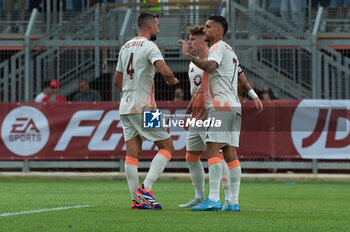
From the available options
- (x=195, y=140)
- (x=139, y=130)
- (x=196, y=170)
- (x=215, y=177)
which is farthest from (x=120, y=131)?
(x=215, y=177)

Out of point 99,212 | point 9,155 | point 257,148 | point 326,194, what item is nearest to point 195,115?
point 99,212

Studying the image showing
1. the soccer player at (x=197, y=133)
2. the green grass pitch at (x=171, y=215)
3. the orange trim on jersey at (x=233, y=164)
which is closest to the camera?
the green grass pitch at (x=171, y=215)

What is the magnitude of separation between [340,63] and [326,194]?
5.00m

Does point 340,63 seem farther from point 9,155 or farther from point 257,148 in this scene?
point 9,155

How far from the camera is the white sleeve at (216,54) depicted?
8.54m

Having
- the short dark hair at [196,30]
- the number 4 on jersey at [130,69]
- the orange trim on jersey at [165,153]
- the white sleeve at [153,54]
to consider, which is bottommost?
the orange trim on jersey at [165,153]

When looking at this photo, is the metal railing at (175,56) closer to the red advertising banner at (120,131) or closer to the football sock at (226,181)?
the red advertising banner at (120,131)

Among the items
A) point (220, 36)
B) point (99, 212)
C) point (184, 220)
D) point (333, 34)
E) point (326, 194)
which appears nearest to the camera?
point (184, 220)

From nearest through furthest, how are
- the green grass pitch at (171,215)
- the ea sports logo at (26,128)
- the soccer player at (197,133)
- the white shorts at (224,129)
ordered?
the green grass pitch at (171,215)
the white shorts at (224,129)
the soccer player at (197,133)
the ea sports logo at (26,128)

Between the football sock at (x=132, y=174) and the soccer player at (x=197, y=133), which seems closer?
the football sock at (x=132, y=174)

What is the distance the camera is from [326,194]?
1313cm

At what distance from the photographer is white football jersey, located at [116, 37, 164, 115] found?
8.92 m

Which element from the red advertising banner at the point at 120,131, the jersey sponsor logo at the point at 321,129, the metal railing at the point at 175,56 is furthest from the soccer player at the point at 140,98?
the jersey sponsor logo at the point at 321,129

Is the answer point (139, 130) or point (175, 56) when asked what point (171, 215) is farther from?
point (175, 56)
